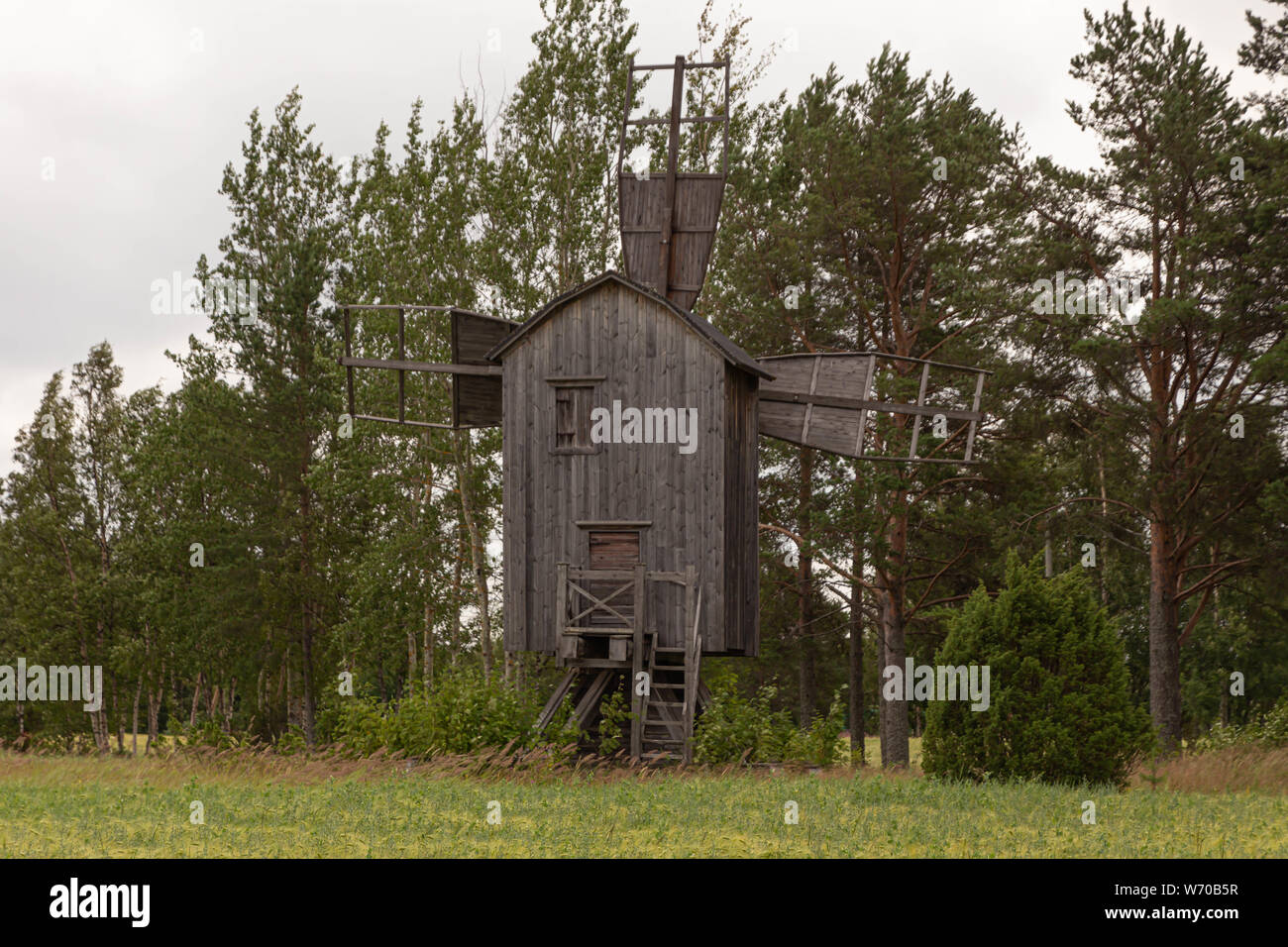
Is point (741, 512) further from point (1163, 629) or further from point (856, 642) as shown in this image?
point (856, 642)

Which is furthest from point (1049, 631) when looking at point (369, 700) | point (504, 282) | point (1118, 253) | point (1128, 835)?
point (504, 282)

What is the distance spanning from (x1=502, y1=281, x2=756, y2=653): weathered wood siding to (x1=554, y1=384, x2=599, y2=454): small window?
0.34ft

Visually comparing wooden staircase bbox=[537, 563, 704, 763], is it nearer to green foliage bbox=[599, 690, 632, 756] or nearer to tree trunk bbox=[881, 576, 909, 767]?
green foliage bbox=[599, 690, 632, 756]

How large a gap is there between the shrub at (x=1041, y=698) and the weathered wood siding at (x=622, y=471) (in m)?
→ 4.75

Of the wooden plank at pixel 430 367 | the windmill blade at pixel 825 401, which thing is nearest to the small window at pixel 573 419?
the wooden plank at pixel 430 367

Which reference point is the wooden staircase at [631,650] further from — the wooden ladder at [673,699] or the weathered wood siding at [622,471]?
the weathered wood siding at [622,471]

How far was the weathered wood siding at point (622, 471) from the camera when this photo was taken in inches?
776

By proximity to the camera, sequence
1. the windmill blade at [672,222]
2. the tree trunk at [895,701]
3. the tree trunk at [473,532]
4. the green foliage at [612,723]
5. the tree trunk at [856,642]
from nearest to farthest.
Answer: the green foliage at [612,723]
the windmill blade at [672,222]
the tree trunk at [895,701]
the tree trunk at [473,532]
the tree trunk at [856,642]

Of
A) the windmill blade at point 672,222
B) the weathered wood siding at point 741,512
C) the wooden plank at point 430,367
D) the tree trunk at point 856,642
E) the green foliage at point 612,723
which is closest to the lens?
the green foliage at point 612,723

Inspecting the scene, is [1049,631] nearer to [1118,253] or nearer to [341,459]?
[1118,253]

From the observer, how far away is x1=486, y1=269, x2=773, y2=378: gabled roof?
64.7 ft

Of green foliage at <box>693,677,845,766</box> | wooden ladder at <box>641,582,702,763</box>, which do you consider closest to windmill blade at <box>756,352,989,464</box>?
wooden ladder at <box>641,582,702,763</box>

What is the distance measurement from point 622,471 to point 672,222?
16.7 ft

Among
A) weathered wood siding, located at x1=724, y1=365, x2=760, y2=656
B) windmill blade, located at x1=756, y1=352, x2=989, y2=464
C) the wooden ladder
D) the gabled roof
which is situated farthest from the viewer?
windmill blade, located at x1=756, y1=352, x2=989, y2=464
